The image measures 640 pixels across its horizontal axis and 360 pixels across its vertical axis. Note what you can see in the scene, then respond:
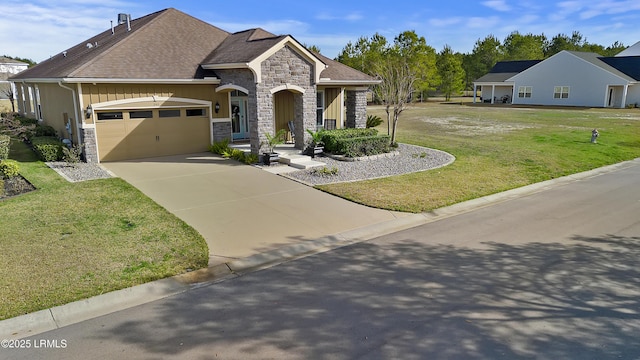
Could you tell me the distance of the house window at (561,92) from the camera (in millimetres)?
48625

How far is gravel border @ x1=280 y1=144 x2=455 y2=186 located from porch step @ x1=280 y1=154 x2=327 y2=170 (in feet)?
→ 1.18

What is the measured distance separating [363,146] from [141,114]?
877 centimetres

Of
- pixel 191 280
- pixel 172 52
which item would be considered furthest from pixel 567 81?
pixel 191 280

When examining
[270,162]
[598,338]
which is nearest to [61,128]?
[270,162]

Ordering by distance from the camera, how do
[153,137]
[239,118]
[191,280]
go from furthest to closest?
[239,118]
[153,137]
[191,280]

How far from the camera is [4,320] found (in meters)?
5.45

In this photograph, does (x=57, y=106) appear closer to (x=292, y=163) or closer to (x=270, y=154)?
(x=270, y=154)

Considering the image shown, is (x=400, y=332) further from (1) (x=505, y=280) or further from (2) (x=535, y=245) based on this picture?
(2) (x=535, y=245)

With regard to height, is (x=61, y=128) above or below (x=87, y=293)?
above

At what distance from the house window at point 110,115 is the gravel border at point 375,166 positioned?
23.6 feet

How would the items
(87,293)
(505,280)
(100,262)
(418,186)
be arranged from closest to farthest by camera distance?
(87,293) → (505,280) → (100,262) → (418,186)

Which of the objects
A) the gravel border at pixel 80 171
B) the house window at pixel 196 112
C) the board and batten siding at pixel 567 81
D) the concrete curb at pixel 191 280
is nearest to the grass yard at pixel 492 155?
the concrete curb at pixel 191 280

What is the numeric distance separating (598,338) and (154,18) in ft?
68.4

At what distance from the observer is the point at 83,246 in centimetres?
777
